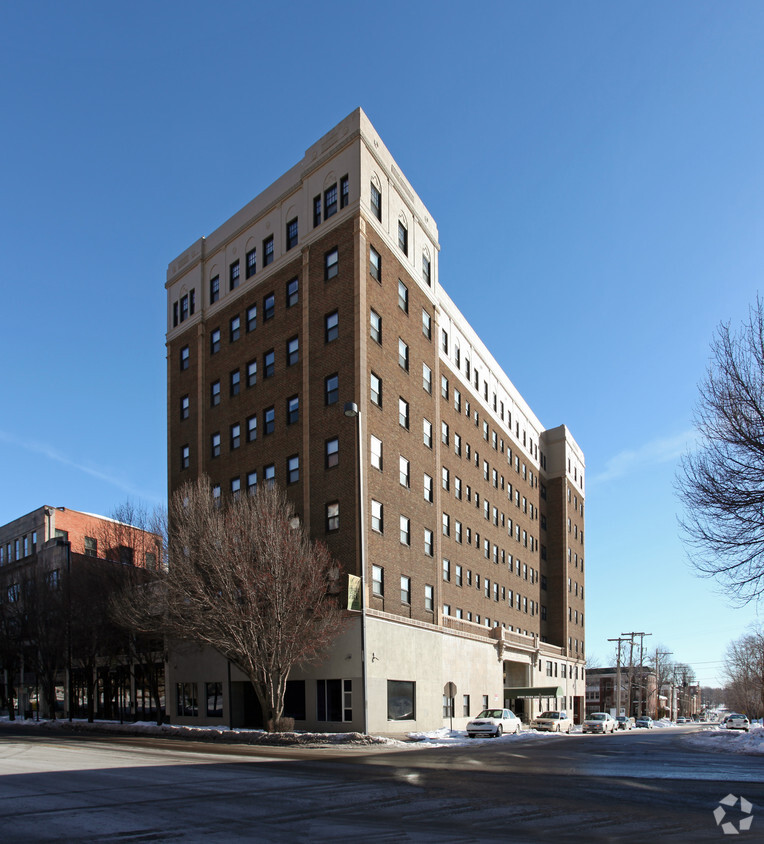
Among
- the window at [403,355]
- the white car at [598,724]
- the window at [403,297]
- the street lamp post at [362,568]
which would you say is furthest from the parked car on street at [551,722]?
the window at [403,297]

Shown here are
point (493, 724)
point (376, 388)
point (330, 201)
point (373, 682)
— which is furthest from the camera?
point (330, 201)

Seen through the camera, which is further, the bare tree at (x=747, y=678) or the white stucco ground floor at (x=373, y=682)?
the bare tree at (x=747, y=678)

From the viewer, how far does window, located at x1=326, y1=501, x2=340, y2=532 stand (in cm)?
3438

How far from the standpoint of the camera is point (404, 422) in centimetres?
3947

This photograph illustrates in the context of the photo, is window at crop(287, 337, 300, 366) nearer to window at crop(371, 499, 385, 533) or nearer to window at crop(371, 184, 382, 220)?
window at crop(371, 184, 382, 220)

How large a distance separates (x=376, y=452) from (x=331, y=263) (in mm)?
9601

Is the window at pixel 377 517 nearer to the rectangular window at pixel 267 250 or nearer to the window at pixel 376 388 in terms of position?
the window at pixel 376 388

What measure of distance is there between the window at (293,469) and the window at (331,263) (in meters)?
8.93

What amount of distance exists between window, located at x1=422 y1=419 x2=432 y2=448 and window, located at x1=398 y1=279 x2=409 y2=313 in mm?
6157

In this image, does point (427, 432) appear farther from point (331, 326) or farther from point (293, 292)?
point (293, 292)

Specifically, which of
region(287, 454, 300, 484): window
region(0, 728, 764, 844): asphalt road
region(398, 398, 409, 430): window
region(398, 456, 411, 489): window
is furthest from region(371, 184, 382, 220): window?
region(0, 728, 764, 844): asphalt road

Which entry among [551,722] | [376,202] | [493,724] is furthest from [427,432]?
[551,722]

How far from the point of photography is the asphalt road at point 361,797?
9.63 meters

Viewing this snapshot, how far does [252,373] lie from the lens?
41.3 meters
